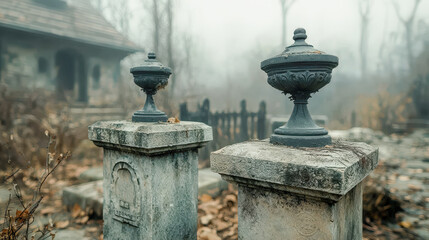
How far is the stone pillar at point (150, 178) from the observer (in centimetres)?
178

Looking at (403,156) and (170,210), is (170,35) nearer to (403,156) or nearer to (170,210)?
(403,156)

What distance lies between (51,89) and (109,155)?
10.7 metres

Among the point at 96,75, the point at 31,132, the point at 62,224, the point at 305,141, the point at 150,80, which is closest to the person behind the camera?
the point at 305,141

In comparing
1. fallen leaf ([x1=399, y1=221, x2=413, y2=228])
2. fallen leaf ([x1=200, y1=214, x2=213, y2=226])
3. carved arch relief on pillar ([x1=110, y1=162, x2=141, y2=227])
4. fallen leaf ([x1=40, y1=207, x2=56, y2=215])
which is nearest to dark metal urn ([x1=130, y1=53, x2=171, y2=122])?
carved arch relief on pillar ([x1=110, y1=162, x2=141, y2=227])

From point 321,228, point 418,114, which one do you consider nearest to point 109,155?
point 321,228

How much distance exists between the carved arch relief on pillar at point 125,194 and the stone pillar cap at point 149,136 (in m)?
0.18

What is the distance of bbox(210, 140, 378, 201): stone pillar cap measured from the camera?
3.68 feet

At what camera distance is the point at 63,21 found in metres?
11.7

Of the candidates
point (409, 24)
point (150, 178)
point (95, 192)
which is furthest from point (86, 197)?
point (409, 24)

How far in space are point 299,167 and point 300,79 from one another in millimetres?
456

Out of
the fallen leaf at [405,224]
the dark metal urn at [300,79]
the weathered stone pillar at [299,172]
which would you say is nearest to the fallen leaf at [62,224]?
the weathered stone pillar at [299,172]

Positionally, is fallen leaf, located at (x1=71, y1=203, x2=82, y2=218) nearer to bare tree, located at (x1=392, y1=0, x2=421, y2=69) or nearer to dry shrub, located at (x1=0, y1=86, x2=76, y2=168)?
dry shrub, located at (x1=0, y1=86, x2=76, y2=168)

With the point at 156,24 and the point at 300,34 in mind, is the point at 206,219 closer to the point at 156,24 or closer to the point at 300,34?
the point at 300,34

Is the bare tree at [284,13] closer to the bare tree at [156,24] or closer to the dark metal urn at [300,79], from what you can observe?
the bare tree at [156,24]
